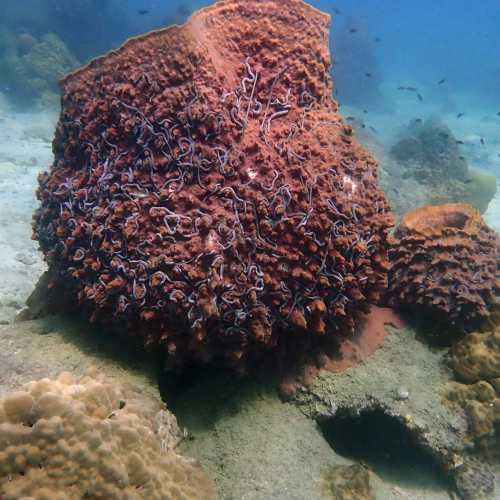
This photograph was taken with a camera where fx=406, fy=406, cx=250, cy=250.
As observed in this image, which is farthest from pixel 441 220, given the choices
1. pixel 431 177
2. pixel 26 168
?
pixel 26 168

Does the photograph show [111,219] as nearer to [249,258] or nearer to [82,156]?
[82,156]

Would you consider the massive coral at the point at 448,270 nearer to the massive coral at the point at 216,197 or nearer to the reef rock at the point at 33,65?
the massive coral at the point at 216,197

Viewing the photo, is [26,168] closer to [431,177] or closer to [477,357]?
[477,357]

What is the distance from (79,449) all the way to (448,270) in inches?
143

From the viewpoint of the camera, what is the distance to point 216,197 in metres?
3.17

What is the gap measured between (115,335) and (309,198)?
6.79 feet

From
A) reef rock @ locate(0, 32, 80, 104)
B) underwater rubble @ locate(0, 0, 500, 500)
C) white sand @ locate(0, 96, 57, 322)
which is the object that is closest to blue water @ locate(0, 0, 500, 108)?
reef rock @ locate(0, 32, 80, 104)

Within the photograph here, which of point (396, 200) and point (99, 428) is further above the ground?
point (396, 200)

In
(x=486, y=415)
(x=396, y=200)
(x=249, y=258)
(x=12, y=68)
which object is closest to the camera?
(x=249, y=258)

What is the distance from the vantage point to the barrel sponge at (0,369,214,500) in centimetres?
213

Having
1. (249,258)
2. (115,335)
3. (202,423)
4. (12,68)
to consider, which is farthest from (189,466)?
(12,68)

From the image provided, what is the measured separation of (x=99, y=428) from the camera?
7.88ft

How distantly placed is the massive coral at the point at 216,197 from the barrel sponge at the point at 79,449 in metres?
0.71

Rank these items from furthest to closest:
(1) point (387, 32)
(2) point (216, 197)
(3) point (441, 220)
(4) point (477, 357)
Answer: (1) point (387, 32)
(3) point (441, 220)
(4) point (477, 357)
(2) point (216, 197)
